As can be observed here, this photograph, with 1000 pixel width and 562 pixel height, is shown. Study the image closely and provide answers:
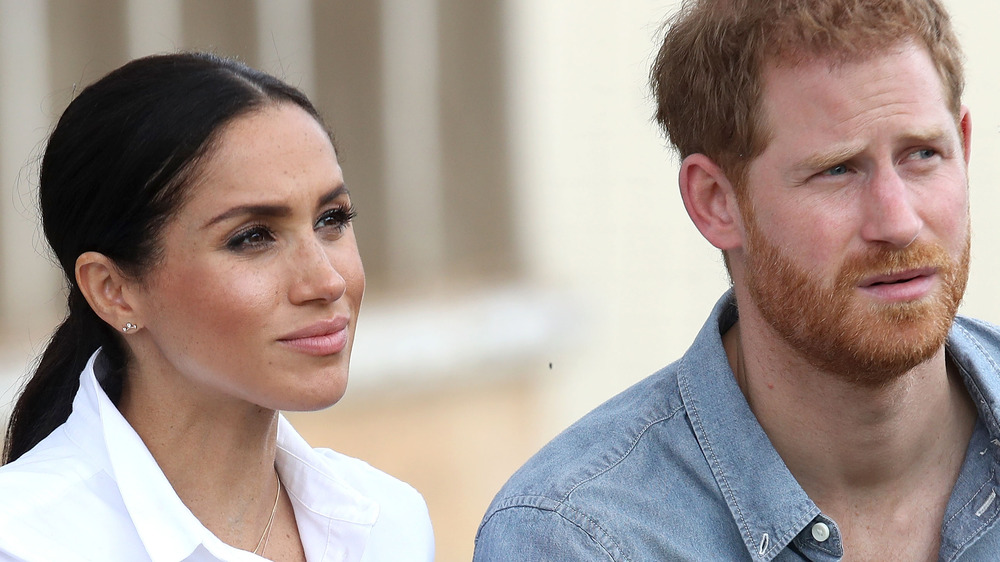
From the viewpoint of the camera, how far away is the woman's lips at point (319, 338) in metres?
2.50

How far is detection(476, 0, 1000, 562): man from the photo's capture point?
2477 mm

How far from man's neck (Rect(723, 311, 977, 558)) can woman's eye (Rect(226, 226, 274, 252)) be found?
0.89 m

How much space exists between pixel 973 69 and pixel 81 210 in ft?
14.2

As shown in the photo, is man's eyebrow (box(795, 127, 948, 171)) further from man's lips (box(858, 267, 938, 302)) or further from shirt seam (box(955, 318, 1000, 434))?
shirt seam (box(955, 318, 1000, 434))

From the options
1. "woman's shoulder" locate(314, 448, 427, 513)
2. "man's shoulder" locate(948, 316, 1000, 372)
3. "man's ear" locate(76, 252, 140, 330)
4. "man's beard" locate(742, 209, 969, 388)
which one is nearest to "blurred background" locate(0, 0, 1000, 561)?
"woman's shoulder" locate(314, 448, 427, 513)

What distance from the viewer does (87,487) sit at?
8.14ft

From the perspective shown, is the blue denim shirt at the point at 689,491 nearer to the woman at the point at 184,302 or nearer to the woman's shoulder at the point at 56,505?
the woman at the point at 184,302

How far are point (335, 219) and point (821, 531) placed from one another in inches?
39.9

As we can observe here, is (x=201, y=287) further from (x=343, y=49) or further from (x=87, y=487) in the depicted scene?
(x=343, y=49)

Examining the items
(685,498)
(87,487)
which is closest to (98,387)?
(87,487)

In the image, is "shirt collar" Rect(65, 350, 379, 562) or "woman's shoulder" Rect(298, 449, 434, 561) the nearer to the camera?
"shirt collar" Rect(65, 350, 379, 562)

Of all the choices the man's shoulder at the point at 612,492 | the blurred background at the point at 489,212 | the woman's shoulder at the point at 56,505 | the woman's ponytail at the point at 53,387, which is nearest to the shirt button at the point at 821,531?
the man's shoulder at the point at 612,492

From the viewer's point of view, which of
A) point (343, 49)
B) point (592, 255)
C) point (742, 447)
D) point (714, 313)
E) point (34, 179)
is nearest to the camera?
point (742, 447)

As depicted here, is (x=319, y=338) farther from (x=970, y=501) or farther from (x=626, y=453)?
(x=970, y=501)
